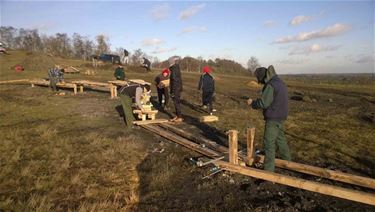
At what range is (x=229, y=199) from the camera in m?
5.93

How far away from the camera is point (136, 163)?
8.05 meters

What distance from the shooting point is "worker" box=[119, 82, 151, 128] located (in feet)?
37.3

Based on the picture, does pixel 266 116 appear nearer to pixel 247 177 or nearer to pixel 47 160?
pixel 247 177

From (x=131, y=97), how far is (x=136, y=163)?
4.04 metres

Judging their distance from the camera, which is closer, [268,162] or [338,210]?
[338,210]

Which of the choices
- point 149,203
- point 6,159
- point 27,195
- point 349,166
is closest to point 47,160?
point 6,159

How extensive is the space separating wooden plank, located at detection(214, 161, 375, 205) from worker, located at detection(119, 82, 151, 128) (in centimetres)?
515

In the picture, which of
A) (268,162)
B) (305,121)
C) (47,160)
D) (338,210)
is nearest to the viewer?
(338,210)

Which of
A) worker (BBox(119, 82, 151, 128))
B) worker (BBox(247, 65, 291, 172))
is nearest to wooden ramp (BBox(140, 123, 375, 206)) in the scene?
worker (BBox(247, 65, 291, 172))

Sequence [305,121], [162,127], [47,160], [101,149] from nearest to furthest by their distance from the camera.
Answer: [47,160] → [101,149] → [162,127] → [305,121]

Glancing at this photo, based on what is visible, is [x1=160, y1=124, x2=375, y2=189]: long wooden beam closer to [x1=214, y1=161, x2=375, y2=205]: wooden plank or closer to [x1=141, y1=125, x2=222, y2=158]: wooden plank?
[x1=141, y1=125, x2=222, y2=158]: wooden plank

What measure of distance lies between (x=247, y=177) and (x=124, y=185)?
2.50 m

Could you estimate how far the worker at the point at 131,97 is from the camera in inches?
448

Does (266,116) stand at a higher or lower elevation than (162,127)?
higher
